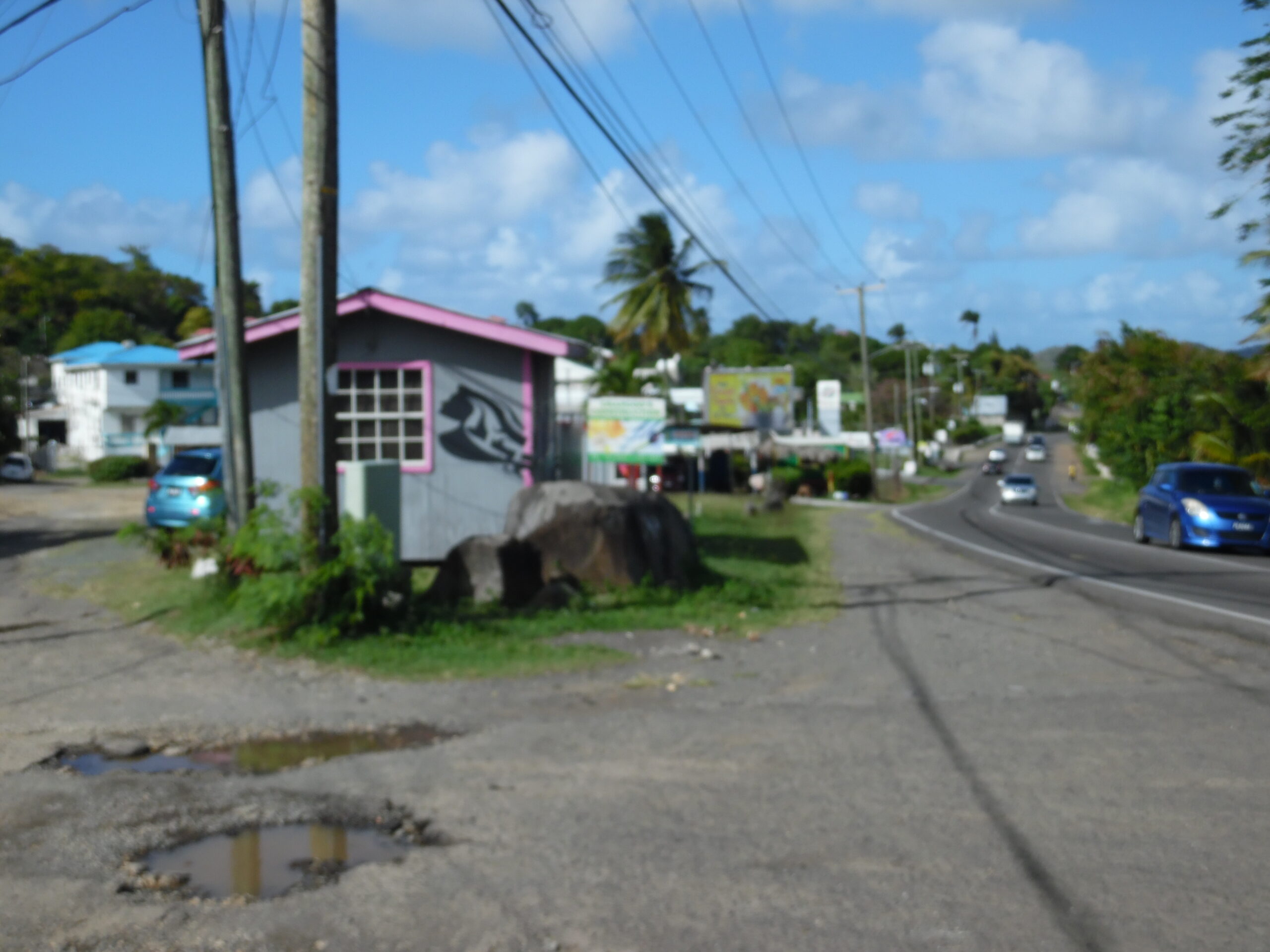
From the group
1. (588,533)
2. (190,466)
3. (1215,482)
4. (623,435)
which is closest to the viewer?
(588,533)

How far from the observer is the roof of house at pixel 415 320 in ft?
52.3

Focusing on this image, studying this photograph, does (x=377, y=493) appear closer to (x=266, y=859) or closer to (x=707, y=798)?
(x=707, y=798)

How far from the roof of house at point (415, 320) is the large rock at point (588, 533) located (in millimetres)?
2178

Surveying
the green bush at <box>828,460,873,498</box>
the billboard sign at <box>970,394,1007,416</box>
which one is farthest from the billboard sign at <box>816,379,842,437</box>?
the billboard sign at <box>970,394,1007,416</box>

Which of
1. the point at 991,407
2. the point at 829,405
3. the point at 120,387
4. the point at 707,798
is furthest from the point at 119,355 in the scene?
the point at 991,407

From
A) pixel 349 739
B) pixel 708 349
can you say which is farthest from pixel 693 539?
pixel 708 349

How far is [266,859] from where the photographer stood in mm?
5816

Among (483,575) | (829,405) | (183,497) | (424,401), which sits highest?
(829,405)

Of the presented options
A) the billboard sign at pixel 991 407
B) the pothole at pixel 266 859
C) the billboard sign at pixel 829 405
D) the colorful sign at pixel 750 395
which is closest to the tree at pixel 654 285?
the colorful sign at pixel 750 395

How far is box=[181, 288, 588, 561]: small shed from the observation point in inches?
642

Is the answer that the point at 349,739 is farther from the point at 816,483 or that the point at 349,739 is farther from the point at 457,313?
the point at 816,483

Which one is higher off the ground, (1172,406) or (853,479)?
(1172,406)

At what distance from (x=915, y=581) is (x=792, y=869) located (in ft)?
40.9

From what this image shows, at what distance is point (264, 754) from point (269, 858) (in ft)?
6.63
